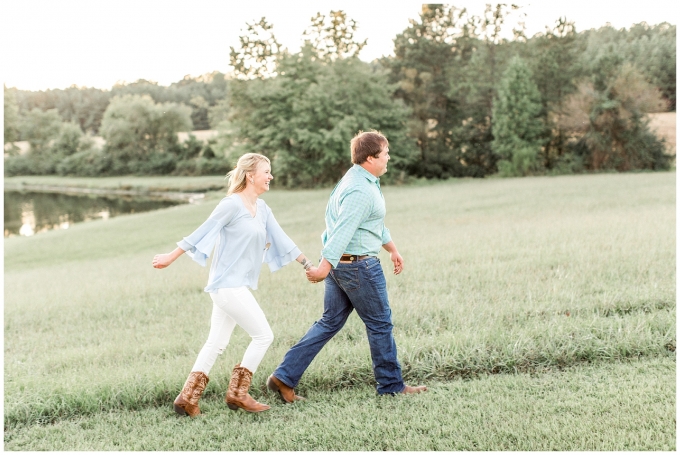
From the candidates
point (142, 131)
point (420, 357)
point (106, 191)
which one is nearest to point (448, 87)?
point (106, 191)

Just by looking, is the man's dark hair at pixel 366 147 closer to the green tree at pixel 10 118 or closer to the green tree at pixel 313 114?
the green tree at pixel 313 114

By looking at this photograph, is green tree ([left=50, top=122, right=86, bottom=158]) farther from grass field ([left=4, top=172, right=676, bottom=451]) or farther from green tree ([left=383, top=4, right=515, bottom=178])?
grass field ([left=4, top=172, right=676, bottom=451])

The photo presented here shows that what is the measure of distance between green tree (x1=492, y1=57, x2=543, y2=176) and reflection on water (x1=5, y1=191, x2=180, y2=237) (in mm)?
23057

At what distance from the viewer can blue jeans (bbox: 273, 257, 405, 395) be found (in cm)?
460

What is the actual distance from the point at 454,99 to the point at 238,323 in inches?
A: 1774

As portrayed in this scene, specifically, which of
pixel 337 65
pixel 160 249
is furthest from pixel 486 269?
pixel 337 65

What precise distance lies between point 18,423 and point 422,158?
4245 centimetres

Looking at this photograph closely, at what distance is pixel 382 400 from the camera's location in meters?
4.72

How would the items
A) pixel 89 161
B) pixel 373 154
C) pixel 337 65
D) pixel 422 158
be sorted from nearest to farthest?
pixel 373 154 → pixel 337 65 → pixel 422 158 → pixel 89 161

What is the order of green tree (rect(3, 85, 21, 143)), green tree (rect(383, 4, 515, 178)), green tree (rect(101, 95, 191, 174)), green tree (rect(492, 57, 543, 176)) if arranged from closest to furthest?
green tree (rect(492, 57, 543, 176))
green tree (rect(383, 4, 515, 178))
green tree (rect(3, 85, 21, 143))
green tree (rect(101, 95, 191, 174))

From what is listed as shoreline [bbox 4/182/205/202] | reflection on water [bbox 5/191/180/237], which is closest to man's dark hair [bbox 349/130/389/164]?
reflection on water [bbox 5/191/180/237]

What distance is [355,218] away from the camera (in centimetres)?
448

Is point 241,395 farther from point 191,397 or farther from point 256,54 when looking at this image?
point 256,54

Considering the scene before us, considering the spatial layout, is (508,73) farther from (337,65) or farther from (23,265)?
(23,265)
